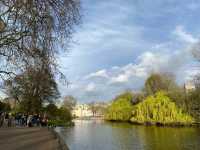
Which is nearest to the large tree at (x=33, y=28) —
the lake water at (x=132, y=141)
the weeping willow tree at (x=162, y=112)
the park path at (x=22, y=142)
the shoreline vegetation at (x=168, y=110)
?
the park path at (x=22, y=142)

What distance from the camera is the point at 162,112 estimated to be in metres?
72.5

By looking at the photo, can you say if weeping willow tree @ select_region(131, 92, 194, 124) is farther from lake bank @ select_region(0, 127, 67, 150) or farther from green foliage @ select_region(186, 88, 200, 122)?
lake bank @ select_region(0, 127, 67, 150)

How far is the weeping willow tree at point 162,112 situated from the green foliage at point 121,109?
46.7ft

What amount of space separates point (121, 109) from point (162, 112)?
2295cm

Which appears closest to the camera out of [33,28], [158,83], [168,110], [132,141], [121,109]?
[33,28]

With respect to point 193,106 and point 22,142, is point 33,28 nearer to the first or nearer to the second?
point 22,142

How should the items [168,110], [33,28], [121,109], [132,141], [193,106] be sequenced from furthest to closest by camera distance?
[121,109] → [168,110] → [193,106] → [132,141] → [33,28]

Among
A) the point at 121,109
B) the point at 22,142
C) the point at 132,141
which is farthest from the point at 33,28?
the point at 121,109

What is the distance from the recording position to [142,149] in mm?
29219

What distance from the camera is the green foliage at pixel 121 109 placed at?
9244 cm

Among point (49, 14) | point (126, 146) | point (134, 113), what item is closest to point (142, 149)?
point (126, 146)

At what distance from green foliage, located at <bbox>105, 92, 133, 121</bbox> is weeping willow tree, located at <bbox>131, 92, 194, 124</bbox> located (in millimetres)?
14248

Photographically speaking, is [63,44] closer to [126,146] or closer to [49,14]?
[49,14]

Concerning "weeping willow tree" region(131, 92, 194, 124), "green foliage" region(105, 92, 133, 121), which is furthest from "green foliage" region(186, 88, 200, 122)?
"green foliage" region(105, 92, 133, 121)
